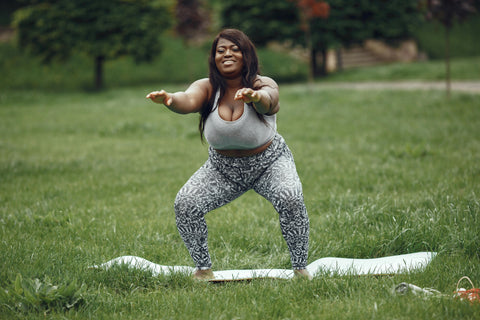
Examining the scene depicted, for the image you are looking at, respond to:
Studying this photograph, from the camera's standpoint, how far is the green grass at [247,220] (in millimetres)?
2912

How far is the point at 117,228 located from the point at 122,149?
15.5 ft

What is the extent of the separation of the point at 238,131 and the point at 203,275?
1.03 m

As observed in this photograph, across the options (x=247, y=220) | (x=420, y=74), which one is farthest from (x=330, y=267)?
(x=420, y=74)

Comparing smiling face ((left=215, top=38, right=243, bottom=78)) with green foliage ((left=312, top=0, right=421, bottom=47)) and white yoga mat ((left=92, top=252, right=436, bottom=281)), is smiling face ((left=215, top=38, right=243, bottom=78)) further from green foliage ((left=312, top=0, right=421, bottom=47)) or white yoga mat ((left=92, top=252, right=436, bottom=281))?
A: green foliage ((left=312, top=0, right=421, bottom=47))

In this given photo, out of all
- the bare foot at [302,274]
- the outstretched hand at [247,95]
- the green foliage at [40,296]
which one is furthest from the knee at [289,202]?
the green foliage at [40,296]

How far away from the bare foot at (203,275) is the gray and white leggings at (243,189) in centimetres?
3

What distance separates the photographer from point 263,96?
291 cm

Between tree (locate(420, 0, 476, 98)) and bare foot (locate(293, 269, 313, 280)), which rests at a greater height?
tree (locate(420, 0, 476, 98))

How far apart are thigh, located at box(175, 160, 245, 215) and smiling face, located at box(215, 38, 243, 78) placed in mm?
654

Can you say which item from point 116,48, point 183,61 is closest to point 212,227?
point 116,48

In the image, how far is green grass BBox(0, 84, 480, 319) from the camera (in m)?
2.91

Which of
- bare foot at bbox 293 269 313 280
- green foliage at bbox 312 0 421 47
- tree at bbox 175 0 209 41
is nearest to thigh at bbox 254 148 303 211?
bare foot at bbox 293 269 313 280

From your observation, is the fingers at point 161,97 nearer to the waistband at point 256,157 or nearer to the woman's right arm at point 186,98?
the woman's right arm at point 186,98

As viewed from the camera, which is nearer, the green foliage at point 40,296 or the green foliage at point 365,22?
the green foliage at point 40,296
